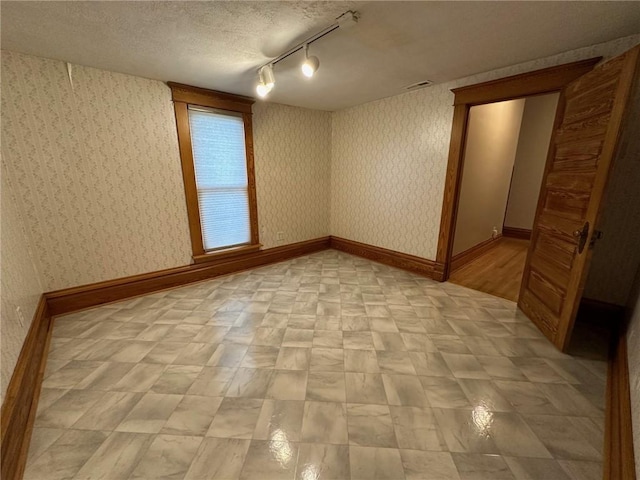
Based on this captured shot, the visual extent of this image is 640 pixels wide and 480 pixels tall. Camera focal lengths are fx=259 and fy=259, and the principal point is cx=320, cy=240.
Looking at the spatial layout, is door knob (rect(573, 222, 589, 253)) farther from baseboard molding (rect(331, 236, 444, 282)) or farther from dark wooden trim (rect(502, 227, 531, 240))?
dark wooden trim (rect(502, 227, 531, 240))

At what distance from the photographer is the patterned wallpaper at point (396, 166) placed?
3160 millimetres

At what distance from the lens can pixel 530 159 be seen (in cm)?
525

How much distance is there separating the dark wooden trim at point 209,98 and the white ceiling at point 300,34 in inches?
9.6

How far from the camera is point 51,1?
1.46 meters

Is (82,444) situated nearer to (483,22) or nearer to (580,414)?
(580,414)

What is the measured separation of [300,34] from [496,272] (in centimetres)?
375

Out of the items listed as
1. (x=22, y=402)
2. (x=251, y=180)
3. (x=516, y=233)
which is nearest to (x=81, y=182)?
(x=251, y=180)

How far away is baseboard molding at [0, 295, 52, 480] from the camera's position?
1161 millimetres

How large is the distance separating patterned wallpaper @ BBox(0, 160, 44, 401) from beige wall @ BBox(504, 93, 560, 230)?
23.0ft

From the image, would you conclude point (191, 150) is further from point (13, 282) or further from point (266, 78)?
point (13, 282)

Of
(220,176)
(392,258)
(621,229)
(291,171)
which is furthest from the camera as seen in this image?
(291,171)

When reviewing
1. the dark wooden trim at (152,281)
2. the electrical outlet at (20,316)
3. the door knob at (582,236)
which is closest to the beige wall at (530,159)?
the door knob at (582,236)

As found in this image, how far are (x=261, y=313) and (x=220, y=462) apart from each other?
139cm

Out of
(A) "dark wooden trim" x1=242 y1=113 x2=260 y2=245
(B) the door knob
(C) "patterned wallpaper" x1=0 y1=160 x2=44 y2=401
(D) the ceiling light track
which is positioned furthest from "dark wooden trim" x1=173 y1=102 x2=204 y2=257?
(B) the door knob
